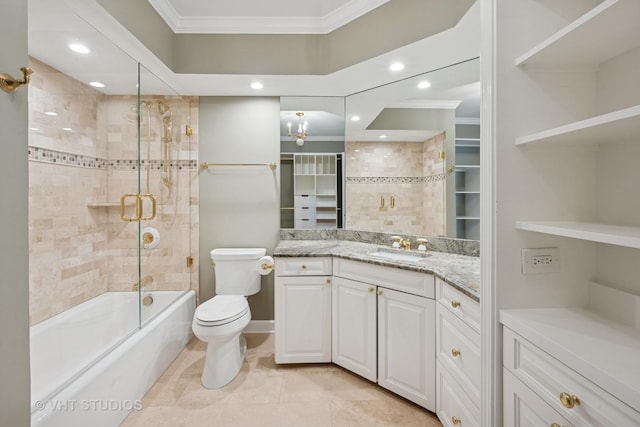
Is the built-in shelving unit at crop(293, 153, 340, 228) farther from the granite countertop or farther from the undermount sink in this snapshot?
the undermount sink

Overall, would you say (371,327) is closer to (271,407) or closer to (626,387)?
(271,407)

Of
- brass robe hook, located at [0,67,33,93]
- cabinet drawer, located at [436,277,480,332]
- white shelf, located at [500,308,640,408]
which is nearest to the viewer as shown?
white shelf, located at [500,308,640,408]

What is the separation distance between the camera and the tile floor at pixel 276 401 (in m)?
1.54

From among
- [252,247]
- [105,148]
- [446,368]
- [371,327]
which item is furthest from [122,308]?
[446,368]

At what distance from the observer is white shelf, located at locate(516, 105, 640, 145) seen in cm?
66

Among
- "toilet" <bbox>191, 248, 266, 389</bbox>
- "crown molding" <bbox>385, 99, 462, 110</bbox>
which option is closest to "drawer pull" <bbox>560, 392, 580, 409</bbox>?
"toilet" <bbox>191, 248, 266, 389</bbox>

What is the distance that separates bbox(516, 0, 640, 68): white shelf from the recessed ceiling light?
243 cm

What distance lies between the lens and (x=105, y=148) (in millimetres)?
2217

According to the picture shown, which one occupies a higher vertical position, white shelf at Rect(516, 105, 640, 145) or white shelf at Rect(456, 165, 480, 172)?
white shelf at Rect(456, 165, 480, 172)

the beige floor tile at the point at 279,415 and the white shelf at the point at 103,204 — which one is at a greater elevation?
the white shelf at the point at 103,204

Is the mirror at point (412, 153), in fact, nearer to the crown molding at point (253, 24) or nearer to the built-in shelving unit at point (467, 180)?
the built-in shelving unit at point (467, 180)

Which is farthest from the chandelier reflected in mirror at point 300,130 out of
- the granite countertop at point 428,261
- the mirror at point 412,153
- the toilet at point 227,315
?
the toilet at point 227,315

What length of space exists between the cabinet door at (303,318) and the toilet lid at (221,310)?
0.92 ft

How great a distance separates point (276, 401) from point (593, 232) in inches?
71.7
